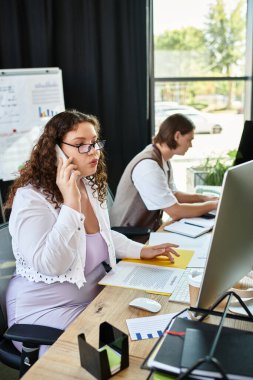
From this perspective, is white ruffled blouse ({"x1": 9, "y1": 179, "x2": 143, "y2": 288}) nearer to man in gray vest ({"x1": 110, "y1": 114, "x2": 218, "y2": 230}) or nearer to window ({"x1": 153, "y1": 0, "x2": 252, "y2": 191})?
man in gray vest ({"x1": 110, "y1": 114, "x2": 218, "y2": 230})

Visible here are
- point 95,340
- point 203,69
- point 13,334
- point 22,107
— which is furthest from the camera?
point 203,69

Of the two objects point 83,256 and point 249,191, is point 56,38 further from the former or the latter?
point 249,191

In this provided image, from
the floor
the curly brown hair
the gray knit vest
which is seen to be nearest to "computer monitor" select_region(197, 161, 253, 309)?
the curly brown hair

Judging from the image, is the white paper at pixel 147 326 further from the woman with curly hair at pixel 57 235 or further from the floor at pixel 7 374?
the floor at pixel 7 374

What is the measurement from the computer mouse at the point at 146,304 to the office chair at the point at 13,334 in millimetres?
238

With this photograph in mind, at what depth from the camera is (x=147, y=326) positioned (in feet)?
3.91

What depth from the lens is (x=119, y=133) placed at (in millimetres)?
3598

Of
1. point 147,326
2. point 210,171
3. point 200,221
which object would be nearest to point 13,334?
point 147,326

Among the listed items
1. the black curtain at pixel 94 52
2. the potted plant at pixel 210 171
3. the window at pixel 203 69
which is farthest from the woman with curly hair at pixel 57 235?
the window at pixel 203 69

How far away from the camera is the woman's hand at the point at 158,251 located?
1661 millimetres

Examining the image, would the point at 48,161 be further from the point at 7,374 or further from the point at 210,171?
the point at 210,171

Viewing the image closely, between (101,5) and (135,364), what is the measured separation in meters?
3.01

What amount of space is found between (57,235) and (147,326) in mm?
409

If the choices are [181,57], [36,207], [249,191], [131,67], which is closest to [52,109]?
[131,67]
